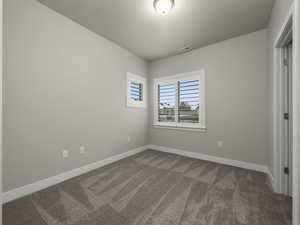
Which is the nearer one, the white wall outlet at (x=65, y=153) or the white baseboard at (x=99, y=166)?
the white baseboard at (x=99, y=166)

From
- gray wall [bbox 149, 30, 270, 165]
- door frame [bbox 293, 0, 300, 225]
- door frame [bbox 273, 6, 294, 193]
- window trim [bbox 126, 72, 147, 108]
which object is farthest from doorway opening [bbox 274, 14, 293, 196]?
window trim [bbox 126, 72, 147, 108]

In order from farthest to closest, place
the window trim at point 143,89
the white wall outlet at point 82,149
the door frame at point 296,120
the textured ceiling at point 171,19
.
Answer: the window trim at point 143,89, the white wall outlet at point 82,149, the textured ceiling at point 171,19, the door frame at point 296,120

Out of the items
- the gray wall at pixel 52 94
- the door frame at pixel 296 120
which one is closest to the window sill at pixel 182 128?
the gray wall at pixel 52 94

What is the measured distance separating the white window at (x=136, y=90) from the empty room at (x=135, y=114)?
4 centimetres

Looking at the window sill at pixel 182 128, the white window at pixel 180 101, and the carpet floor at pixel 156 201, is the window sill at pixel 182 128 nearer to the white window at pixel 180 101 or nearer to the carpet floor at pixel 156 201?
the white window at pixel 180 101

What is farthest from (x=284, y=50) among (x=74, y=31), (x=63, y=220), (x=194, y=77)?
(x=63, y=220)

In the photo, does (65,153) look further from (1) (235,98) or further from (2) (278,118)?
(1) (235,98)

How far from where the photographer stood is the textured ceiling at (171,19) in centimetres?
184

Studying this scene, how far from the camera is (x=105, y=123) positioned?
271 cm

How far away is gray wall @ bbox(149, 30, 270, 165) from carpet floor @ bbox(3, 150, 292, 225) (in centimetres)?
52

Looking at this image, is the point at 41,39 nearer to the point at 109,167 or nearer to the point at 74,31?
the point at 74,31

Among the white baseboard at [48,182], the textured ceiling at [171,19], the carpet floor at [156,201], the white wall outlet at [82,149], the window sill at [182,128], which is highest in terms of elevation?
the textured ceiling at [171,19]

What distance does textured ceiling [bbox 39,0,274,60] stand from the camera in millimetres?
1842

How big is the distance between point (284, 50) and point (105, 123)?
3138 millimetres
